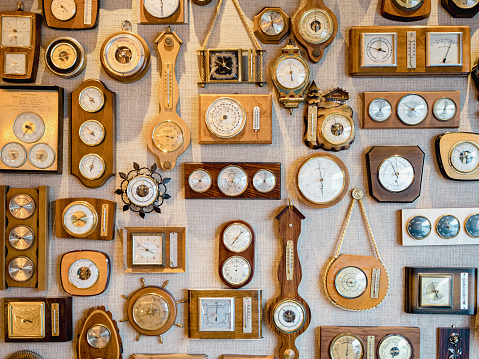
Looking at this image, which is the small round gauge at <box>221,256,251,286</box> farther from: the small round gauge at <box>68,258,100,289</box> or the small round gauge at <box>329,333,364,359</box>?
the small round gauge at <box>68,258,100,289</box>

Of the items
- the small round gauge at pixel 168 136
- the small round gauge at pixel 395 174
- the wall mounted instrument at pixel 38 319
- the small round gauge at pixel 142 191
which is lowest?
the wall mounted instrument at pixel 38 319

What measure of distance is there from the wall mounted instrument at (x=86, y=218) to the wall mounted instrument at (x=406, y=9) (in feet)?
6.00

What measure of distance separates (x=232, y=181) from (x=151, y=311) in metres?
0.84

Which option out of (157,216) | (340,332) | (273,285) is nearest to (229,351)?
(273,285)

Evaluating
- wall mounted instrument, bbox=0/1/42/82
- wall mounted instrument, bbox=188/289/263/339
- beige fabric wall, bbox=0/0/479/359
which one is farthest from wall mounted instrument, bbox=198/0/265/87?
wall mounted instrument, bbox=188/289/263/339

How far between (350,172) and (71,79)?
1642 millimetres

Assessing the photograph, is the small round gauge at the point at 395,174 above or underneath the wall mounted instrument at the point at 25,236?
above

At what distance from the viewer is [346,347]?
2123 mm

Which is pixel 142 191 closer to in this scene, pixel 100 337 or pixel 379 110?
pixel 100 337

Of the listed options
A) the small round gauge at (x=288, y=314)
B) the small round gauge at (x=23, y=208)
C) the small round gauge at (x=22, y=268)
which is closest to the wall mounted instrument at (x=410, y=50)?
the small round gauge at (x=288, y=314)

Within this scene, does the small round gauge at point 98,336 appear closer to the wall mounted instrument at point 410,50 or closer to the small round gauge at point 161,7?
the small round gauge at point 161,7

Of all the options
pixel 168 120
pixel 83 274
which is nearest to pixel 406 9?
pixel 168 120

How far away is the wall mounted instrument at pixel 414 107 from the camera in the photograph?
82.7 inches

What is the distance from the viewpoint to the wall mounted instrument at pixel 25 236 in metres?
2.13
